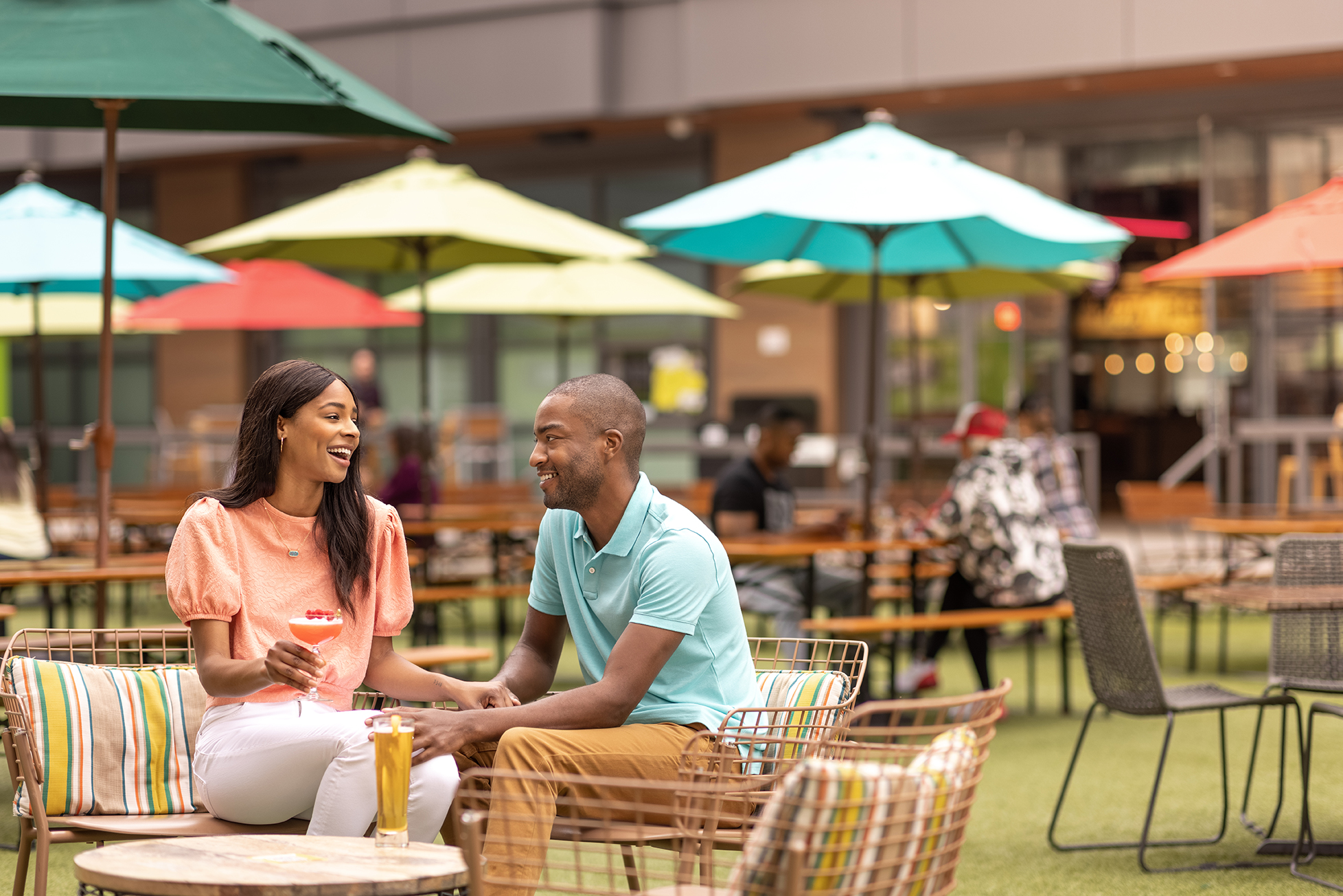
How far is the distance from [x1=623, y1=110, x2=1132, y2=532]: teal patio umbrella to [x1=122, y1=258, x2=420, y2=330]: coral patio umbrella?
3.93 meters

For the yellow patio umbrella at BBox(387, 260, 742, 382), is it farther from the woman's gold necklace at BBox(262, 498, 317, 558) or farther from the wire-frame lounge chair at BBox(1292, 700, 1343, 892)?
the woman's gold necklace at BBox(262, 498, 317, 558)

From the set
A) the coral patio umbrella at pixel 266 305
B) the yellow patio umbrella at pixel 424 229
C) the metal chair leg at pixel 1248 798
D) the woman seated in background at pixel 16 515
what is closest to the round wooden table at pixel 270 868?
the metal chair leg at pixel 1248 798

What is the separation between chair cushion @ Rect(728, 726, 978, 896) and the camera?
2143 millimetres

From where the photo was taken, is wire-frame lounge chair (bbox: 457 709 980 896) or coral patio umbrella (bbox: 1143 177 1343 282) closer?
wire-frame lounge chair (bbox: 457 709 980 896)

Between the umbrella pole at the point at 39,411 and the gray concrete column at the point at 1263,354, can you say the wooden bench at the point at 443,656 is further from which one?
the gray concrete column at the point at 1263,354

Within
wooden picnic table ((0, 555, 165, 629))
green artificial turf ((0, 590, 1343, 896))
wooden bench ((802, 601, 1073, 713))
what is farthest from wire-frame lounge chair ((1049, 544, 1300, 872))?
wooden picnic table ((0, 555, 165, 629))

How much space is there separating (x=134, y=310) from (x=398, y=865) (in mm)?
9970

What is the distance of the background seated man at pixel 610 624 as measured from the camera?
3.15 metres

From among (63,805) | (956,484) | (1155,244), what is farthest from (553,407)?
(1155,244)

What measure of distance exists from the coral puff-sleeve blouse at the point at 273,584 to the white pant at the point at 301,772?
0.29 ft

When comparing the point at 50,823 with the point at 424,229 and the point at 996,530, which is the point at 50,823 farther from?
the point at 996,530

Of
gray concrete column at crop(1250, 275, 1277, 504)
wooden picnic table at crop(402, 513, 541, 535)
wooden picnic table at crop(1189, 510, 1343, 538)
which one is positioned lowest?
wooden picnic table at crop(1189, 510, 1343, 538)

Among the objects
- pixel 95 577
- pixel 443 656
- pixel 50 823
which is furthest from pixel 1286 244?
pixel 50 823

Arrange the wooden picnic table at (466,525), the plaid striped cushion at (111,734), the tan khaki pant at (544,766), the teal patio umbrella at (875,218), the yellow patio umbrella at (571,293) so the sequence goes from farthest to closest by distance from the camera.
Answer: the yellow patio umbrella at (571,293) → the wooden picnic table at (466,525) → the teal patio umbrella at (875,218) → the plaid striped cushion at (111,734) → the tan khaki pant at (544,766)
